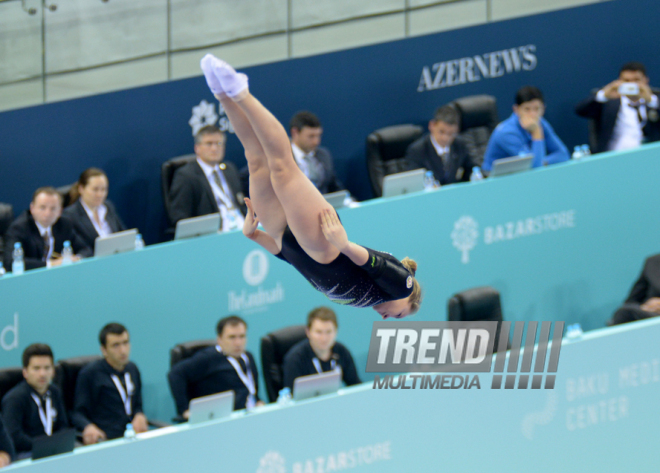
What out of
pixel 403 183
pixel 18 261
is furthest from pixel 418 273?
pixel 18 261

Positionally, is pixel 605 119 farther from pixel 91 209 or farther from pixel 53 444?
pixel 53 444

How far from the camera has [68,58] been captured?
9125mm

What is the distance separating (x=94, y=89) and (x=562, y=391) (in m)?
6.01

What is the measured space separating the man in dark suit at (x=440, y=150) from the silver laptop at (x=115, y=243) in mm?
2253

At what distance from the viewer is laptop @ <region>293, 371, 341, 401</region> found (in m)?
4.76

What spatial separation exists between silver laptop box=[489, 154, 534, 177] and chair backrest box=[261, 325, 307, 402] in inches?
71.7

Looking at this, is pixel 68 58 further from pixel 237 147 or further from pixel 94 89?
pixel 237 147

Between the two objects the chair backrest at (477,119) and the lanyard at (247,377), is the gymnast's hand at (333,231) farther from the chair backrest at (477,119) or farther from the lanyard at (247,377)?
the chair backrest at (477,119)

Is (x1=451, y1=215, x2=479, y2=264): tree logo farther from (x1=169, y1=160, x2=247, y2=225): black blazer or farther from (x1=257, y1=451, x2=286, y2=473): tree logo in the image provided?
(x1=257, y1=451, x2=286, y2=473): tree logo

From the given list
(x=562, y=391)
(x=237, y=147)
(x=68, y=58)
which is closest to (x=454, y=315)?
(x=562, y=391)

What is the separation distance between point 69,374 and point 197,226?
123cm

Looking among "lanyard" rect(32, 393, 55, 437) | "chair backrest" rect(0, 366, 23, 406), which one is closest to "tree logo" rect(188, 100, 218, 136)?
"chair backrest" rect(0, 366, 23, 406)

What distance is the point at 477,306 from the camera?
18.6ft

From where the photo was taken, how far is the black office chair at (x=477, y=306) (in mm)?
5570
